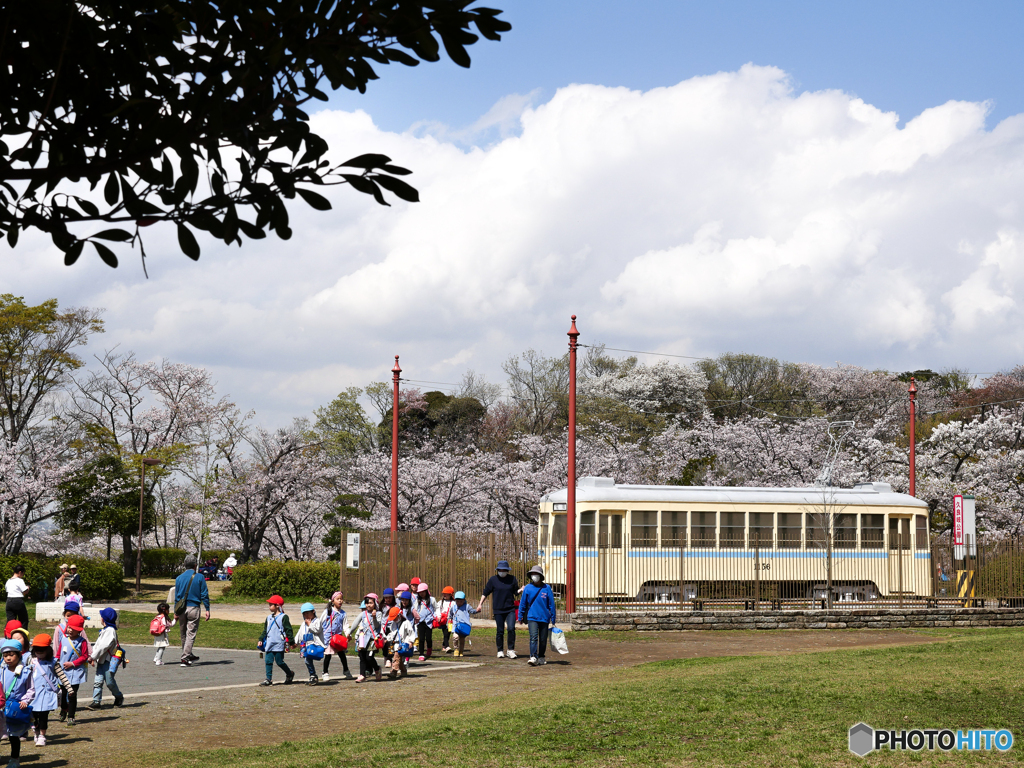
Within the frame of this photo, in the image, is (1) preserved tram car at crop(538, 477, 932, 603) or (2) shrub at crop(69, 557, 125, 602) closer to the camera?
(1) preserved tram car at crop(538, 477, 932, 603)

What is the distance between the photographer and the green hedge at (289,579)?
1291 inches

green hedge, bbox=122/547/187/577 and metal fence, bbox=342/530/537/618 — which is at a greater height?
metal fence, bbox=342/530/537/618

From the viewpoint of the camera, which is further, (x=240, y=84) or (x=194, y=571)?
(x=194, y=571)

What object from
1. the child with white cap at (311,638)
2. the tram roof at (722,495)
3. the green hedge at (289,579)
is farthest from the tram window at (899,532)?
the child with white cap at (311,638)

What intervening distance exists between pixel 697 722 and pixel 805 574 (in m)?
18.4

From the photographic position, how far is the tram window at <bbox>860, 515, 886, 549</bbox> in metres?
26.9

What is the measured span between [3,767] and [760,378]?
58.7m

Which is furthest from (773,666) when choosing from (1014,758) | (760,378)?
(760,378)

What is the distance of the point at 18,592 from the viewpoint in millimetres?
17703

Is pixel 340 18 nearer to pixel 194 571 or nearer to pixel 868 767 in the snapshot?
pixel 868 767

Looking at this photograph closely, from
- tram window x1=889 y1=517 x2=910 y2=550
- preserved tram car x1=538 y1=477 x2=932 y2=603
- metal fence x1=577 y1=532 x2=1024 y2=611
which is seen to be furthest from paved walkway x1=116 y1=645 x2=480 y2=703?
tram window x1=889 y1=517 x2=910 y2=550

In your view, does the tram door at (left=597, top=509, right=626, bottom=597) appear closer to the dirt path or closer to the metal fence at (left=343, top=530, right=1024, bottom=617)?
the metal fence at (left=343, top=530, right=1024, bottom=617)

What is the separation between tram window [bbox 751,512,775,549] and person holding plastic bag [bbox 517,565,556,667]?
40.0 ft

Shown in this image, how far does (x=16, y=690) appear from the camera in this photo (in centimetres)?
845
